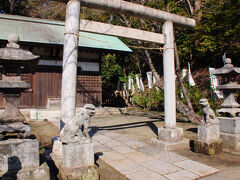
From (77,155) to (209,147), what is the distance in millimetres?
3497

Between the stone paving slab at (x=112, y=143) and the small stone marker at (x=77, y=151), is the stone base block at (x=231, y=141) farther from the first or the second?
the small stone marker at (x=77, y=151)

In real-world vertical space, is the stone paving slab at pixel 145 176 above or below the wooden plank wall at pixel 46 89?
below

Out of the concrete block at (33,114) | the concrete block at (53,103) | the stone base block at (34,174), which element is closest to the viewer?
the stone base block at (34,174)

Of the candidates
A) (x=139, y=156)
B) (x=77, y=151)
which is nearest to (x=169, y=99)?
(x=139, y=156)

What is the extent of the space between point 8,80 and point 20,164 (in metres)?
1.46

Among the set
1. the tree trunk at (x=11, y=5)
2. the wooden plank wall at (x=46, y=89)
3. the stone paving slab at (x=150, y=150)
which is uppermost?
the tree trunk at (x=11, y=5)

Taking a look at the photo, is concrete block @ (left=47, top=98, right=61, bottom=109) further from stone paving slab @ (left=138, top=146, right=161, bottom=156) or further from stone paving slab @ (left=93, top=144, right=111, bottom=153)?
stone paving slab @ (left=138, top=146, right=161, bottom=156)

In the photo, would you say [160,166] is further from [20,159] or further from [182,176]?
[20,159]

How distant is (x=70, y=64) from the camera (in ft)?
14.3

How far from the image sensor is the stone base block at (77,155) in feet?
10.2

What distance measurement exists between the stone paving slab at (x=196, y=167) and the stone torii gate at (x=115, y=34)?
3.87 feet

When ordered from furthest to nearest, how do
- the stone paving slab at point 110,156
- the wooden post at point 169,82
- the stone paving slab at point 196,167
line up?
the wooden post at point 169,82 → the stone paving slab at point 110,156 → the stone paving slab at point 196,167

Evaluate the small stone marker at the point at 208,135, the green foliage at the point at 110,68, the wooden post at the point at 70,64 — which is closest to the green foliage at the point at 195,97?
the small stone marker at the point at 208,135

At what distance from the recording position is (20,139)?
315 centimetres
